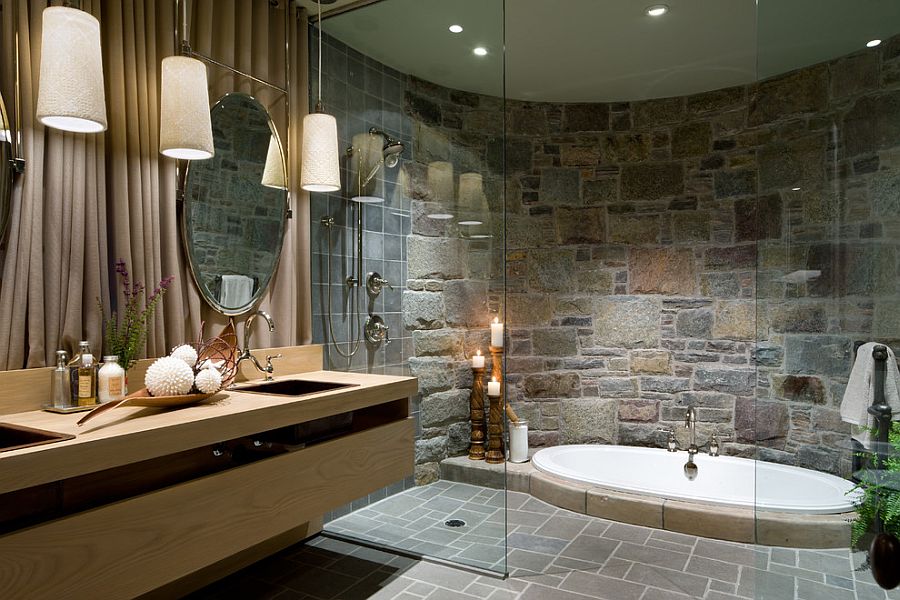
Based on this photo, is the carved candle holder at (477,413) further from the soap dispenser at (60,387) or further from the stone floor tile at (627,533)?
the soap dispenser at (60,387)

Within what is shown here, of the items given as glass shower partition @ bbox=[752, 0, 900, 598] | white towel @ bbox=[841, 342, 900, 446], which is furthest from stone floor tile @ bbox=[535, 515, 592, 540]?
white towel @ bbox=[841, 342, 900, 446]

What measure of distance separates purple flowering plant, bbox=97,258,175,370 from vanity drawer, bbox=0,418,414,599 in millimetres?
656

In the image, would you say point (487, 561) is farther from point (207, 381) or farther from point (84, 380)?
point (84, 380)

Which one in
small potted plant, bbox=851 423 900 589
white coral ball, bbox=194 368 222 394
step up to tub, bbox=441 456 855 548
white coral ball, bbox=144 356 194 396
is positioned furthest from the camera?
step up to tub, bbox=441 456 855 548

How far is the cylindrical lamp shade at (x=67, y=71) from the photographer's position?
70.0 inches

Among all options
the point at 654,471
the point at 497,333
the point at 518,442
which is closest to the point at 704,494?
the point at 654,471

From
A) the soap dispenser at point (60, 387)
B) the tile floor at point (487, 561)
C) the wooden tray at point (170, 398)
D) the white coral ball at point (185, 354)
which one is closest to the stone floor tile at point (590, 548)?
the tile floor at point (487, 561)

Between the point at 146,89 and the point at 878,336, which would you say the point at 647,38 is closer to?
the point at 878,336

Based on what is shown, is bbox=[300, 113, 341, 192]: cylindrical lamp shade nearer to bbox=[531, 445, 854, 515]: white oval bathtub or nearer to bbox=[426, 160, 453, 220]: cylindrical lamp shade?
bbox=[426, 160, 453, 220]: cylindrical lamp shade

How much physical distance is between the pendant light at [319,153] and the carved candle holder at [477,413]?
1218 mm

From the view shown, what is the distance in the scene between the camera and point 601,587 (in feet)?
8.40

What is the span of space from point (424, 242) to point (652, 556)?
6.33 ft

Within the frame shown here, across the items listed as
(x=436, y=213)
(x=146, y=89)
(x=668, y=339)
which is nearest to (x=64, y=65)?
(x=146, y=89)

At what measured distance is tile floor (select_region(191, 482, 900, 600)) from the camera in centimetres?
251
